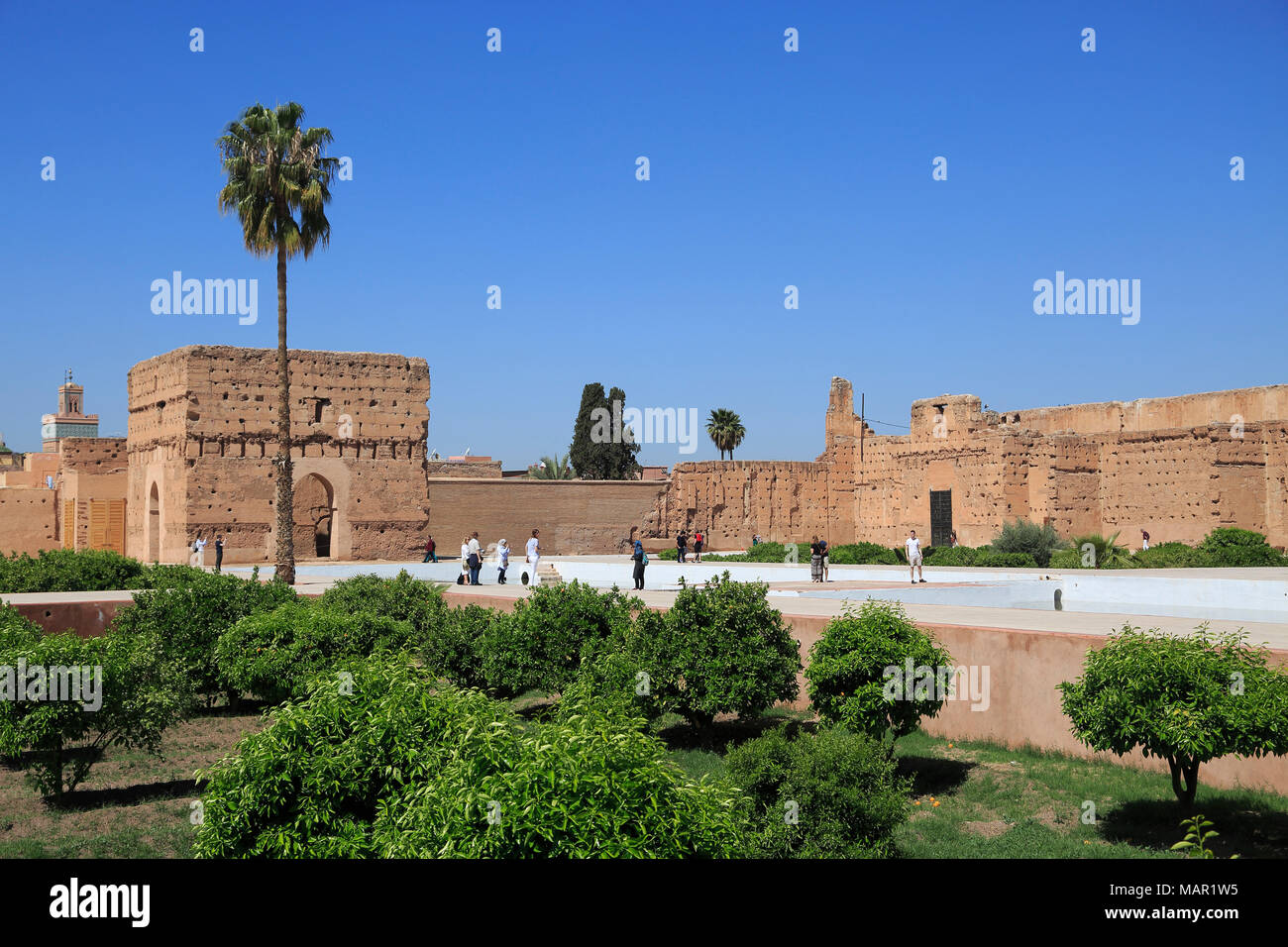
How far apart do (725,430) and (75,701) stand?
47.7 meters

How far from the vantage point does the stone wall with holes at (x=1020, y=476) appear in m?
30.7

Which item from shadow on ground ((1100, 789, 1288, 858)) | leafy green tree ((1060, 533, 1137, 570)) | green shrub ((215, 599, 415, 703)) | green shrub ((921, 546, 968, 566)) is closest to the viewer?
shadow on ground ((1100, 789, 1288, 858))

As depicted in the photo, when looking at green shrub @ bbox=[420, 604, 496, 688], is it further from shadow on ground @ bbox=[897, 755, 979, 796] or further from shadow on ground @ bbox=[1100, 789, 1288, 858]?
shadow on ground @ bbox=[1100, 789, 1288, 858]

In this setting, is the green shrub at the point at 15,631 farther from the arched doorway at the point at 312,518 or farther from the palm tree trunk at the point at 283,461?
the arched doorway at the point at 312,518

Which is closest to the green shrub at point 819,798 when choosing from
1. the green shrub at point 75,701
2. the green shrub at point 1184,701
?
the green shrub at point 1184,701

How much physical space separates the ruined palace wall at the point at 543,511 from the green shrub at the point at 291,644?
21.6 meters

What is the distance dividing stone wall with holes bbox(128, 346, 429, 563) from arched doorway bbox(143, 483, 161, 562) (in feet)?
0.14

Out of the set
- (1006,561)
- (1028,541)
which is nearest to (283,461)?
(1006,561)

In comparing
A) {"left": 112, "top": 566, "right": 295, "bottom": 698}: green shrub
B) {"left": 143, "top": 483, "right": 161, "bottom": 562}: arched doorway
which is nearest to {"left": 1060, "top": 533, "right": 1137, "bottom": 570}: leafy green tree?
{"left": 112, "top": 566, "right": 295, "bottom": 698}: green shrub

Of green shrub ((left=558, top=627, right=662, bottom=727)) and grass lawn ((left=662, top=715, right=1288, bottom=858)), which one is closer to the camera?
grass lawn ((left=662, top=715, right=1288, bottom=858))

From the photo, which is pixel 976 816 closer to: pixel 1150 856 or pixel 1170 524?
pixel 1150 856

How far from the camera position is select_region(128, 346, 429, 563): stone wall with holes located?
32.0m
